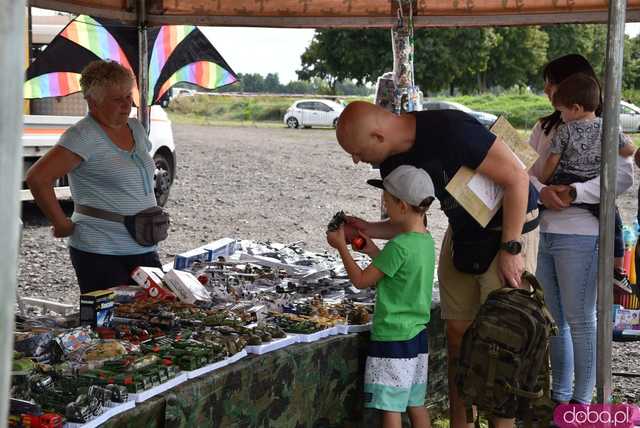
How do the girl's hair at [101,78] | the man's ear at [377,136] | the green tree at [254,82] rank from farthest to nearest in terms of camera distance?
1. the green tree at [254,82]
2. the girl's hair at [101,78]
3. the man's ear at [377,136]

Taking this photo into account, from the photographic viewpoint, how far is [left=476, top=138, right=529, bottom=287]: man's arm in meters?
2.74

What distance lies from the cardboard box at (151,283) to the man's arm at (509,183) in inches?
54.5

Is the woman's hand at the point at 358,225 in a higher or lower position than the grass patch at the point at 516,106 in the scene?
lower

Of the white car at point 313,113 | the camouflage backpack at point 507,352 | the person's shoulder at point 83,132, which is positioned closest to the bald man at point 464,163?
the camouflage backpack at point 507,352

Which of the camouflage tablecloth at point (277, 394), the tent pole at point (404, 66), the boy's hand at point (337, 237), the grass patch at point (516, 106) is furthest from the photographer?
the grass patch at point (516, 106)

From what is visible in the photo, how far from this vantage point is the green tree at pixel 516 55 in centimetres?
4131

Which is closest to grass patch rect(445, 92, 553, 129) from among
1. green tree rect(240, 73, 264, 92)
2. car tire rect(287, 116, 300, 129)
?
car tire rect(287, 116, 300, 129)

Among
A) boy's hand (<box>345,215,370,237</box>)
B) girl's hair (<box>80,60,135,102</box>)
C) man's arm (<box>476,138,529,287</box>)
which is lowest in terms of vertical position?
boy's hand (<box>345,215,370,237</box>)

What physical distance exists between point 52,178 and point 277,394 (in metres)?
1.47

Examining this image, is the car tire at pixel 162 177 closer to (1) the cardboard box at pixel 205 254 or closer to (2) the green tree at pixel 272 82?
(1) the cardboard box at pixel 205 254

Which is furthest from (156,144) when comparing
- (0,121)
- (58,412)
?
(0,121)

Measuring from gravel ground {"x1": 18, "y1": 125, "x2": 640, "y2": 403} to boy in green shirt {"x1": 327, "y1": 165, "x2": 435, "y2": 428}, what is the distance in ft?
7.10

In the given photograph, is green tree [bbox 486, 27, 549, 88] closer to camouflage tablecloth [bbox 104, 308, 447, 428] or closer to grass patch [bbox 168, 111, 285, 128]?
grass patch [bbox 168, 111, 285, 128]

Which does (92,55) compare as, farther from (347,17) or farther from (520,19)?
(520,19)
